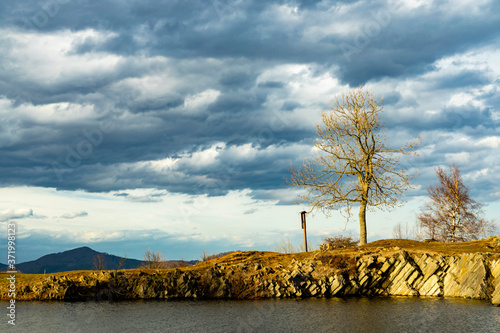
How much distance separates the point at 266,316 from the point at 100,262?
68.7 feet

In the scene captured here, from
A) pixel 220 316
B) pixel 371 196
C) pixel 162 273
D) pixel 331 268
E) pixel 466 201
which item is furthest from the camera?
pixel 466 201

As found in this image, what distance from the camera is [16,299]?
102 ft

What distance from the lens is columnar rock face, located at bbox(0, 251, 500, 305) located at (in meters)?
29.0

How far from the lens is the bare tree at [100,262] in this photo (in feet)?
123

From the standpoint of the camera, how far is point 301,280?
2980 centimetres

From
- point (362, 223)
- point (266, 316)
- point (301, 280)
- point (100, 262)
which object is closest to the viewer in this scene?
point (266, 316)

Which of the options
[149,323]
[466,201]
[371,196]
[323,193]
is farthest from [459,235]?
[149,323]

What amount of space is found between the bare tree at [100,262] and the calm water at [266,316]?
361 inches

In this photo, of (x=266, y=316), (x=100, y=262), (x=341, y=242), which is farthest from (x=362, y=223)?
(x=100, y=262)

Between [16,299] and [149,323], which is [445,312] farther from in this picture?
[16,299]

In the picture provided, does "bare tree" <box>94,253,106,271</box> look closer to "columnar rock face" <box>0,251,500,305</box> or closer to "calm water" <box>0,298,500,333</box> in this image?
"columnar rock face" <box>0,251,500,305</box>

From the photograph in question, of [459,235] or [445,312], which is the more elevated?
[459,235]

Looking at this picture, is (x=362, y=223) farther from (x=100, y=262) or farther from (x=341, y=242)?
(x=100, y=262)

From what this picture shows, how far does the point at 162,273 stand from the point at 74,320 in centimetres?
1100
